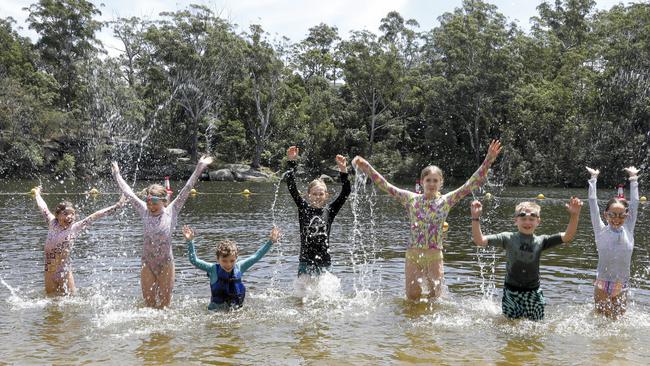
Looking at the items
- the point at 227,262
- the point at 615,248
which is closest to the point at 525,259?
the point at 615,248

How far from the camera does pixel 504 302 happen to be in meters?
7.56

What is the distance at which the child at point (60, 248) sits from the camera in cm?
912

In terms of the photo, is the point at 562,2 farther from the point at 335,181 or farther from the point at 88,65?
the point at 88,65

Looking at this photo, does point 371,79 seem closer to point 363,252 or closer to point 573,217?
point 363,252

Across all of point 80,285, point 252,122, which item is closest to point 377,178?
point 80,285

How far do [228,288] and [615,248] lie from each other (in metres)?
4.87

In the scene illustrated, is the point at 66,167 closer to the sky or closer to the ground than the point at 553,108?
closer to the ground

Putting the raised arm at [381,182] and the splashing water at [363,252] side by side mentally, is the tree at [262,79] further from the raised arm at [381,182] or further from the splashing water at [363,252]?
the raised arm at [381,182]

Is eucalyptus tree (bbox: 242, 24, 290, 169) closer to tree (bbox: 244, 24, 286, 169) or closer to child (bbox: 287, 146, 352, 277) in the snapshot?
tree (bbox: 244, 24, 286, 169)

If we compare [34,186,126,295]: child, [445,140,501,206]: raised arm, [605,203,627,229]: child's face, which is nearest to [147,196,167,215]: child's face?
[34,186,126,295]: child

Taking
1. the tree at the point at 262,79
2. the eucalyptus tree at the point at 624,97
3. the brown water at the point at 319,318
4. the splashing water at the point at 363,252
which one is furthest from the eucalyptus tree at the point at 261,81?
the brown water at the point at 319,318

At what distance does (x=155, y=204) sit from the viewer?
786 cm

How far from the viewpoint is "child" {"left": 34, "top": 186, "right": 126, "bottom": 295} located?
912 centimetres

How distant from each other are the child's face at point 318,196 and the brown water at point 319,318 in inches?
44.2
